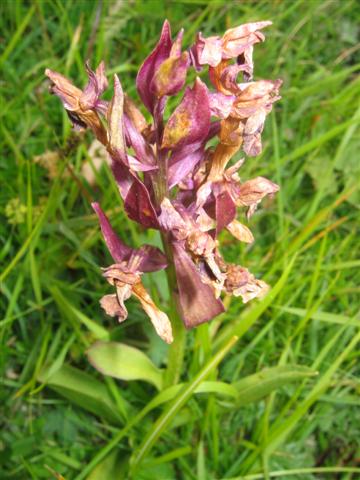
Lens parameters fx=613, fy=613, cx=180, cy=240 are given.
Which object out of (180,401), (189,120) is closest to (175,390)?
(180,401)

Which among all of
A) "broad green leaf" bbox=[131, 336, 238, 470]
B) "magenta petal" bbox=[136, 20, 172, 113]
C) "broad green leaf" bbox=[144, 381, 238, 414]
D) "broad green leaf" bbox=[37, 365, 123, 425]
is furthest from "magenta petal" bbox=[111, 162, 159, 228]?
"broad green leaf" bbox=[37, 365, 123, 425]

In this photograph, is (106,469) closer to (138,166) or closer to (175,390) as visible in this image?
(175,390)

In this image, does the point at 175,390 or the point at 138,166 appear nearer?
the point at 138,166

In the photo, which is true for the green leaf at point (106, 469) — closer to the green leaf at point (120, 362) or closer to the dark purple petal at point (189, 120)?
the green leaf at point (120, 362)

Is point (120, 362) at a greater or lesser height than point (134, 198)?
lesser

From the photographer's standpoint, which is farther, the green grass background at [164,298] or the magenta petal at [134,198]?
the green grass background at [164,298]

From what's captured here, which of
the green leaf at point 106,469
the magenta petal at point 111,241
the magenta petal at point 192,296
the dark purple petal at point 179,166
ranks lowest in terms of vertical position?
the green leaf at point 106,469

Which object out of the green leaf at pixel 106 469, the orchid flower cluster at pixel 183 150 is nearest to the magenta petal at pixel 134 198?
the orchid flower cluster at pixel 183 150

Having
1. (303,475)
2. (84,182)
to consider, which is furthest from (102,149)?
(303,475)
